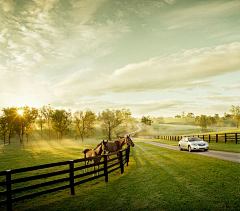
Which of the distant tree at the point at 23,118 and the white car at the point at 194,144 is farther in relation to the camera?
the distant tree at the point at 23,118

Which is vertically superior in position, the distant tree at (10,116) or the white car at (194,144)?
the distant tree at (10,116)

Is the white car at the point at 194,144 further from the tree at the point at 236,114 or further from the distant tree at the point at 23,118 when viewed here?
the tree at the point at 236,114

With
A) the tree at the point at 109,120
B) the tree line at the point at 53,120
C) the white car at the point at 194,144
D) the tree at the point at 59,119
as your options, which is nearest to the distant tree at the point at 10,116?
the tree line at the point at 53,120

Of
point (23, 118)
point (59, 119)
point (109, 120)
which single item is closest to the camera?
point (23, 118)

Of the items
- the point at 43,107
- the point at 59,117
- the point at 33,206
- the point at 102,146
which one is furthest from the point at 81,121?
the point at 33,206

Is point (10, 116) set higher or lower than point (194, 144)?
higher

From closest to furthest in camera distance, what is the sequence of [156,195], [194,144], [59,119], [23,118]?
[156,195] → [194,144] → [23,118] → [59,119]

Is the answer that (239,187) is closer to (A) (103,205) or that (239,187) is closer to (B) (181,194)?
(B) (181,194)

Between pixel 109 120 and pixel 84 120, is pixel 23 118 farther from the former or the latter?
pixel 109 120

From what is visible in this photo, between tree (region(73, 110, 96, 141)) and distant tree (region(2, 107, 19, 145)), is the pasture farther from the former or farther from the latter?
tree (region(73, 110, 96, 141))

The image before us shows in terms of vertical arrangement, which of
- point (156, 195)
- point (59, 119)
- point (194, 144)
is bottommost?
point (194, 144)

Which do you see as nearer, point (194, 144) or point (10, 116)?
point (194, 144)

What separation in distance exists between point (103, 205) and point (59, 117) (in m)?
61.5

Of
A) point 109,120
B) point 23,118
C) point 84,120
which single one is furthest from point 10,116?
point 109,120
